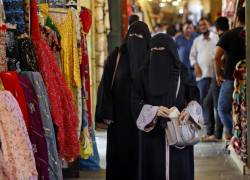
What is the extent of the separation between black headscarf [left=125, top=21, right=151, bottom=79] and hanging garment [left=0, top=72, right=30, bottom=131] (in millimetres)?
2329

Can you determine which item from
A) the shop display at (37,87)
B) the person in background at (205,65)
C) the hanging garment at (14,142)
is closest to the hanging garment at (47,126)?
the shop display at (37,87)

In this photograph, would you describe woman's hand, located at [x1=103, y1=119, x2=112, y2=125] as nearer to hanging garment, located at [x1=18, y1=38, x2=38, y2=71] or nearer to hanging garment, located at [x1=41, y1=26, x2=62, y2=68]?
hanging garment, located at [x1=41, y1=26, x2=62, y2=68]

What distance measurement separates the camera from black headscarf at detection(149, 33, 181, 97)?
20.1 feet

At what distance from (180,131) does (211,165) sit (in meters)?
3.91

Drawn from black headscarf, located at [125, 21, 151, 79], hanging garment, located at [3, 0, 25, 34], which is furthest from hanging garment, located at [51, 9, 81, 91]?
hanging garment, located at [3, 0, 25, 34]

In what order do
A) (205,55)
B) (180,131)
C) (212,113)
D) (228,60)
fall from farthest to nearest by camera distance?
(205,55), (212,113), (228,60), (180,131)

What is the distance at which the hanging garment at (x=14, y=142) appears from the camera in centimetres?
453

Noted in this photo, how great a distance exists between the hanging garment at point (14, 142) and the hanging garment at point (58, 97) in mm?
1173

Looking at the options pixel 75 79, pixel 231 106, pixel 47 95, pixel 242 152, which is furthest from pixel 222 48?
pixel 47 95

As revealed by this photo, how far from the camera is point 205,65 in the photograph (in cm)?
1273

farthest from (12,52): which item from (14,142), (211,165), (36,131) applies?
(211,165)

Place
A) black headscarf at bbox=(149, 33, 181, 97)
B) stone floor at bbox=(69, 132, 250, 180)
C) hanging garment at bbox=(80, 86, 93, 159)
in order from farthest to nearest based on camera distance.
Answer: stone floor at bbox=(69, 132, 250, 180)
hanging garment at bbox=(80, 86, 93, 159)
black headscarf at bbox=(149, 33, 181, 97)

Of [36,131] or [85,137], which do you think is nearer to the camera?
[36,131]

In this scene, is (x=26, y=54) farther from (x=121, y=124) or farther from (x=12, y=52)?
(x=121, y=124)
